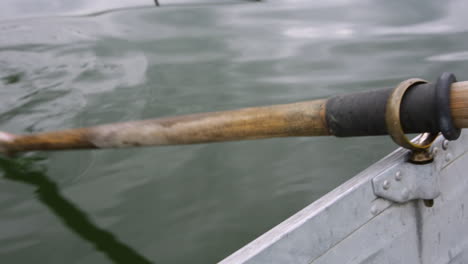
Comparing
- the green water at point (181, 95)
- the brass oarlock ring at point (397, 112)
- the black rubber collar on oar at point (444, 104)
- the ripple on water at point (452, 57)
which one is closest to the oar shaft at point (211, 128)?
the brass oarlock ring at point (397, 112)

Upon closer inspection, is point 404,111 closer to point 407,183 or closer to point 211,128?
point 407,183

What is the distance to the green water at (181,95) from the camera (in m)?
2.04

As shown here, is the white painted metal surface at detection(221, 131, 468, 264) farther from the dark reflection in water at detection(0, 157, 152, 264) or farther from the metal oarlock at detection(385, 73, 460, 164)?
the dark reflection in water at detection(0, 157, 152, 264)

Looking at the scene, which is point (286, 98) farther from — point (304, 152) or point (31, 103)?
point (31, 103)

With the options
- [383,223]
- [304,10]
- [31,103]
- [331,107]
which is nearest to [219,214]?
[383,223]

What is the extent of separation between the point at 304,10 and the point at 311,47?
27.7 inches

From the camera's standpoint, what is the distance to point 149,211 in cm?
212

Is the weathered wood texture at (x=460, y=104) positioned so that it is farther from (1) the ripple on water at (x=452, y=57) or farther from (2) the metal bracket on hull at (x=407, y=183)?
(1) the ripple on water at (x=452, y=57)

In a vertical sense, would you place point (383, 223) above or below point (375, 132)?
below

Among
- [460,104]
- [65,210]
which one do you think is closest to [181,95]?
[65,210]

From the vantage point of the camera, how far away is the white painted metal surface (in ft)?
4.11

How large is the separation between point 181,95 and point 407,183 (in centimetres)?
186

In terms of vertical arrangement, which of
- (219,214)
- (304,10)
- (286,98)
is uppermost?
(304,10)

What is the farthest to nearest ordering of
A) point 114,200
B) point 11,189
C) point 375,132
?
point 11,189
point 114,200
point 375,132
